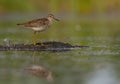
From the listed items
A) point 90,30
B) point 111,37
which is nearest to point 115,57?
point 111,37

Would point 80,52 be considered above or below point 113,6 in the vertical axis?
below

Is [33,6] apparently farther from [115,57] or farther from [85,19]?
[115,57]

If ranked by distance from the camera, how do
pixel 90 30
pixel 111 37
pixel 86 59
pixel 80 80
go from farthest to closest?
pixel 90 30 → pixel 111 37 → pixel 86 59 → pixel 80 80

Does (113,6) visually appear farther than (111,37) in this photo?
Yes

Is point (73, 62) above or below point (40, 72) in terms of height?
above

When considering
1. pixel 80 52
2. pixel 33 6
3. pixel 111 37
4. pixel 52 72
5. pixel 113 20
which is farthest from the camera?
pixel 33 6

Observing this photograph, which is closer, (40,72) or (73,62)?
(40,72)

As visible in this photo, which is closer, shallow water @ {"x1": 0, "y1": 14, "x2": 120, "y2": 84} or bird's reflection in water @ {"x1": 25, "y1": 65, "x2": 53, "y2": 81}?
shallow water @ {"x1": 0, "y1": 14, "x2": 120, "y2": 84}

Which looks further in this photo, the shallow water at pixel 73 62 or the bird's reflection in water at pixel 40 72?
the bird's reflection in water at pixel 40 72
